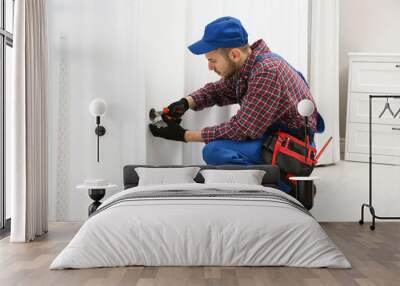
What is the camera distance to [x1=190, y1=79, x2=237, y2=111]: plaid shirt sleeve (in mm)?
5547

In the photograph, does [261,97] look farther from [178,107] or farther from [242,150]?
[178,107]

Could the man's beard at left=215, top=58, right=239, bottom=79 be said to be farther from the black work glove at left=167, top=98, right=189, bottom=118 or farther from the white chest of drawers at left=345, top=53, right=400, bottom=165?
the white chest of drawers at left=345, top=53, right=400, bottom=165

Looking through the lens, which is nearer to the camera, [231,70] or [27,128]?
[27,128]

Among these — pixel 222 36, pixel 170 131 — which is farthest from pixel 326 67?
pixel 170 131

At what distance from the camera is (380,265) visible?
368 cm

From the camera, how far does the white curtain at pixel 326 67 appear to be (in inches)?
248

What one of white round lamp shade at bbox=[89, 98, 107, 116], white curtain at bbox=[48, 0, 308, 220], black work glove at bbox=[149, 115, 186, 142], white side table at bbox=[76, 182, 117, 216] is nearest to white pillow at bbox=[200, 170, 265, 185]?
black work glove at bbox=[149, 115, 186, 142]

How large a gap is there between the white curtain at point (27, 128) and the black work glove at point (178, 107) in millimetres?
1223

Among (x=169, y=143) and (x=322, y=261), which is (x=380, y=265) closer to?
(x=322, y=261)

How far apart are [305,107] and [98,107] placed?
6.01 ft

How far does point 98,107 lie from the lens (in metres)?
5.39

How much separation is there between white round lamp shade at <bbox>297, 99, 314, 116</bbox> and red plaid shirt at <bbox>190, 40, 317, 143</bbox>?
0.14 metres

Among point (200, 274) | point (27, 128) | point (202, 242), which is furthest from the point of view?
point (27, 128)

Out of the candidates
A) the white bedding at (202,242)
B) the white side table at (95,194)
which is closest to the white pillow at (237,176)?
the white side table at (95,194)
